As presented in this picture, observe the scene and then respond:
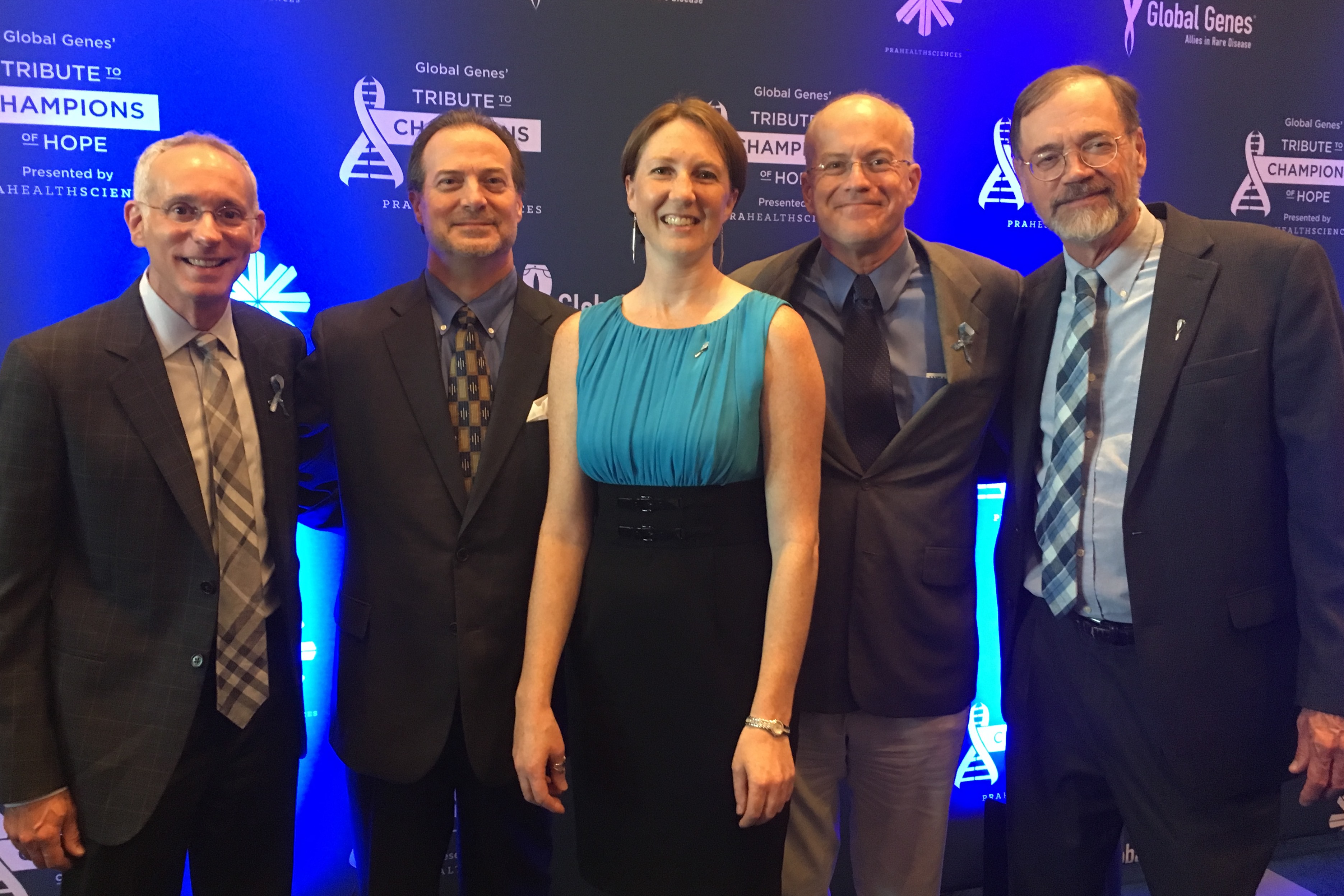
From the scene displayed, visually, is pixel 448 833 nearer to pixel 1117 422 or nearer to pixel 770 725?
pixel 770 725

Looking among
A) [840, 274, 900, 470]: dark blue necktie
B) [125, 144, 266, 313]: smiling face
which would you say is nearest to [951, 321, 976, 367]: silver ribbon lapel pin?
[840, 274, 900, 470]: dark blue necktie

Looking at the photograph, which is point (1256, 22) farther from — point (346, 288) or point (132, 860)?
point (132, 860)

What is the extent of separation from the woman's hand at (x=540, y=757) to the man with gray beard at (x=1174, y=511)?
1.27 meters

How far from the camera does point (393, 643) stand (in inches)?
83.5

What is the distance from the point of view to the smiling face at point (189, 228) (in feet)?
6.49

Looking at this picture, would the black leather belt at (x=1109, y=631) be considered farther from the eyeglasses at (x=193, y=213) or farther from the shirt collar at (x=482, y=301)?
the eyeglasses at (x=193, y=213)

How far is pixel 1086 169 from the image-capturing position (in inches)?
85.2

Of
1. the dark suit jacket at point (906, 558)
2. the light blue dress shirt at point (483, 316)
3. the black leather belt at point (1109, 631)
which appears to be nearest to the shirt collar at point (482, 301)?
the light blue dress shirt at point (483, 316)

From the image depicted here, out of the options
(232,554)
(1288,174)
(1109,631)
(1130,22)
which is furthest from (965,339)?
(1288,174)

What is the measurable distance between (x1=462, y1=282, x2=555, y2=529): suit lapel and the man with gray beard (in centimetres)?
126

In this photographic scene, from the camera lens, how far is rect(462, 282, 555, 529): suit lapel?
2.05 metres

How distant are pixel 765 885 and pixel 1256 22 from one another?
3.87 meters

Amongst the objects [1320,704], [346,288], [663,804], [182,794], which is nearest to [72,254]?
[346,288]

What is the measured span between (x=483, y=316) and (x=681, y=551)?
2.76ft
